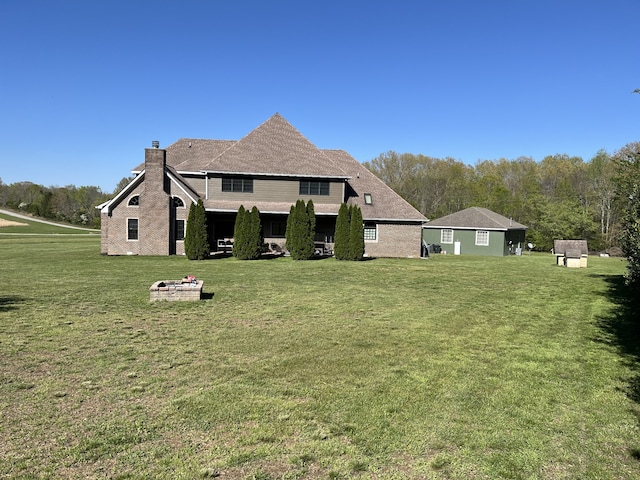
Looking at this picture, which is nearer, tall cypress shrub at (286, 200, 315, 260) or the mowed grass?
the mowed grass

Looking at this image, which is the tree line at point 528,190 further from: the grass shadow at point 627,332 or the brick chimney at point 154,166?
the brick chimney at point 154,166

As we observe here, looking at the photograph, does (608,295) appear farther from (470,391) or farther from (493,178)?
(493,178)

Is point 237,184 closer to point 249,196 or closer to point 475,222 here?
point 249,196

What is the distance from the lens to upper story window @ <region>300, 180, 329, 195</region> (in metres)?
28.4

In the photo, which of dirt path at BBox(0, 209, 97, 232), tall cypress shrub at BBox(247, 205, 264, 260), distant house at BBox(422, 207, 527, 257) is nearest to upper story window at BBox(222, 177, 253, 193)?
tall cypress shrub at BBox(247, 205, 264, 260)

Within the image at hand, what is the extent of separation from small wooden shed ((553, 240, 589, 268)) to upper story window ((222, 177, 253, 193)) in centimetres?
1823

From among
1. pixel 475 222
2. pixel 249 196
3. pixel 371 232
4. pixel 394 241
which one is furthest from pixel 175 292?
pixel 475 222

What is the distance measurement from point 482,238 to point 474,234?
68 centimetres

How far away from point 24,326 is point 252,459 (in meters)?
6.70

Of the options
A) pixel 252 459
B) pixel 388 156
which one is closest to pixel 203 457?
pixel 252 459

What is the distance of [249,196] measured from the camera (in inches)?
1101

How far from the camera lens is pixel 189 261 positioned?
75.4 feet

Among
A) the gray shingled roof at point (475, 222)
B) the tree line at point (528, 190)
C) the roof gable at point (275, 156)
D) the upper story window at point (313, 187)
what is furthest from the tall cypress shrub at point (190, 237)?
the tree line at point (528, 190)

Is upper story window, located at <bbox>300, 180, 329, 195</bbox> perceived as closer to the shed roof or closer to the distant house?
the distant house
